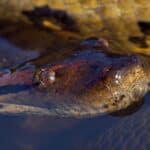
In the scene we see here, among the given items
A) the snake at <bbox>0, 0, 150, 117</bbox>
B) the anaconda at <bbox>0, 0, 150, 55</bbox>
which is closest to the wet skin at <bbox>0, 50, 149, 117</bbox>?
the snake at <bbox>0, 0, 150, 117</bbox>

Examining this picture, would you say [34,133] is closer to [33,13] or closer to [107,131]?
[107,131]

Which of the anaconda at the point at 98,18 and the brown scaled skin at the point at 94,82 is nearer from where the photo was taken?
the brown scaled skin at the point at 94,82

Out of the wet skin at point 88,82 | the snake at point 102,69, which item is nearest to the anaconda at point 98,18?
the snake at point 102,69

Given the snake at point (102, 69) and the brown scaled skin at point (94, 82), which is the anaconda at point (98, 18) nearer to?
the snake at point (102, 69)

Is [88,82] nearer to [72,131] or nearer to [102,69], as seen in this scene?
[102,69]

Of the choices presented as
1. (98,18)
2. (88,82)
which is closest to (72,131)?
(88,82)
